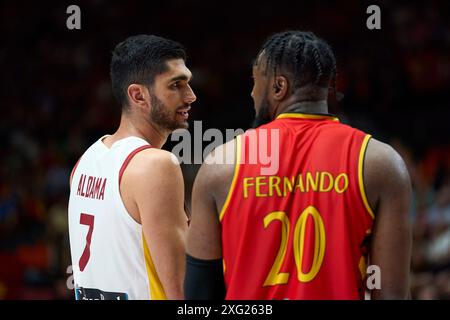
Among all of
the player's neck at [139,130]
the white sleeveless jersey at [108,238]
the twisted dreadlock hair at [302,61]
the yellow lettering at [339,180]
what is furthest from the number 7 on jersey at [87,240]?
the yellow lettering at [339,180]

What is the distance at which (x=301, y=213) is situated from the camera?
2.29 metres

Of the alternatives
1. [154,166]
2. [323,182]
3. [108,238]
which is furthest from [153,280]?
[323,182]

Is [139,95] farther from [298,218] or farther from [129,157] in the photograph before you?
[298,218]

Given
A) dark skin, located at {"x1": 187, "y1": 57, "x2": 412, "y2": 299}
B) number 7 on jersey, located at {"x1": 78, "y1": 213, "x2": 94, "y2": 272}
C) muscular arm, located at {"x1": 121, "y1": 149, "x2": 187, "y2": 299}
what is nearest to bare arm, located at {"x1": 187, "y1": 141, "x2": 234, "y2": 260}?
dark skin, located at {"x1": 187, "y1": 57, "x2": 412, "y2": 299}

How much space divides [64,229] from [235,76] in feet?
10.3

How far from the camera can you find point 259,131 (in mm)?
2354

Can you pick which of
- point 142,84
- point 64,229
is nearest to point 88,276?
point 142,84

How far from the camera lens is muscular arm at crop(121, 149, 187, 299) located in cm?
281

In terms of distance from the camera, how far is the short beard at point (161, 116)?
322 cm

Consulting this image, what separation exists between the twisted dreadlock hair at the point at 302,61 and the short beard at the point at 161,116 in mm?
872

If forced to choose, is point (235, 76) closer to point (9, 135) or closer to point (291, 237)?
point (9, 135)

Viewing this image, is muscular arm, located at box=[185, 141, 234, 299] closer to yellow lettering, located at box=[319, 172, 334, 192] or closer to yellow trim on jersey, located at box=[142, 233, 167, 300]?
yellow lettering, located at box=[319, 172, 334, 192]

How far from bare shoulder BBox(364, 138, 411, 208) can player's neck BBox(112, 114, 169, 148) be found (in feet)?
4.12

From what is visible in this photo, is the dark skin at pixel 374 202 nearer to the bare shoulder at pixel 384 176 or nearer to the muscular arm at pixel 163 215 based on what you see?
the bare shoulder at pixel 384 176
